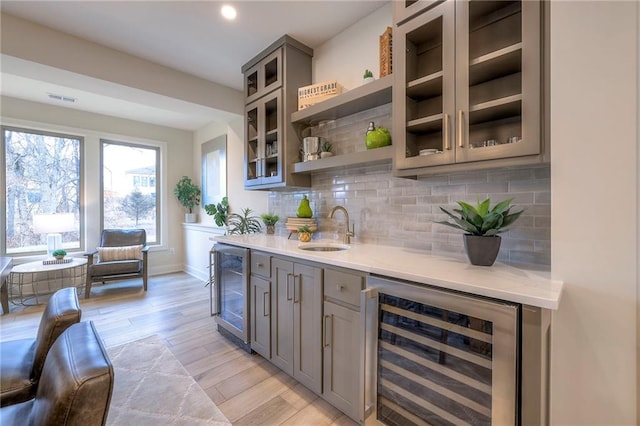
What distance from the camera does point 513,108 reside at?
1316 millimetres

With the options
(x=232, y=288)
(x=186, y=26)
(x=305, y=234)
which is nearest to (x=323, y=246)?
(x=305, y=234)

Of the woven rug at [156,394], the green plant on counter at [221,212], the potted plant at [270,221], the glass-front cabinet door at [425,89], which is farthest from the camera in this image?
the green plant on counter at [221,212]

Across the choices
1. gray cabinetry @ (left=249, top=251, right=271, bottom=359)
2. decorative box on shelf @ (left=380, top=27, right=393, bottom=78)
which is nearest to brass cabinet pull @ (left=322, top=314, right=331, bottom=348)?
gray cabinetry @ (left=249, top=251, right=271, bottom=359)

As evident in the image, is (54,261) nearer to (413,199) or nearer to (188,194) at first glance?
(188,194)

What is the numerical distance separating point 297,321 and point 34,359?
1.29 meters

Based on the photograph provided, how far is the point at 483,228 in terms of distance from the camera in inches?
51.7

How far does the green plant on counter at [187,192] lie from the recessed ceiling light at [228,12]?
3434 millimetres

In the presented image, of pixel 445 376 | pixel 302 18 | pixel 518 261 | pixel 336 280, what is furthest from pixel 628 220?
pixel 302 18

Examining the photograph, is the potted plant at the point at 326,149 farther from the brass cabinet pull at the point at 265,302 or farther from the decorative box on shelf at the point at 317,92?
the brass cabinet pull at the point at 265,302

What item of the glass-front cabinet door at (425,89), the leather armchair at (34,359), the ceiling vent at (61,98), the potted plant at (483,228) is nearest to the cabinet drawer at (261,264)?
the leather armchair at (34,359)

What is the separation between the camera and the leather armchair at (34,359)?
114 centimetres

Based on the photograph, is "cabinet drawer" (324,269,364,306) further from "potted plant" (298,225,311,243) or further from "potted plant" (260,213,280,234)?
"potted plant" (260,213,280,234)

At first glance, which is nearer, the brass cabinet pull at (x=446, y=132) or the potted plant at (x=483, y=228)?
the potted plant at (x=483, y=228)

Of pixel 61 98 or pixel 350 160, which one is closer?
pixel 350 160
